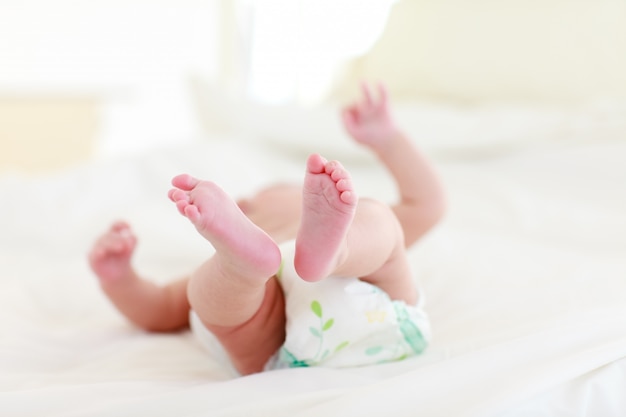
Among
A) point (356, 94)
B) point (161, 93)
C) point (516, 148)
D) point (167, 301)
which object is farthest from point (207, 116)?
point (161, 93)

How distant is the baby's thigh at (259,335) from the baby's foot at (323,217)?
0.35 feet

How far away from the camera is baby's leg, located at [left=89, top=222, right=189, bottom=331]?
0.84m

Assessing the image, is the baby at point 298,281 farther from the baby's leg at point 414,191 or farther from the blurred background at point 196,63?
the blurred background at point 196,63

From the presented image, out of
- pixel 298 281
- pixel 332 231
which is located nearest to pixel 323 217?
pixel 332 231

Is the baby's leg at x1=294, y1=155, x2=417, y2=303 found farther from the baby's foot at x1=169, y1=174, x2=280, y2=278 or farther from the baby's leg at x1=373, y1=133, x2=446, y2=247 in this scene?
the baby's leg at x1=373, y1=133, x2=446, y2=247

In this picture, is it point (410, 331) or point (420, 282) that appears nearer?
point (410, 331)

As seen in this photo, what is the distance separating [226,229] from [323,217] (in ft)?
0.26

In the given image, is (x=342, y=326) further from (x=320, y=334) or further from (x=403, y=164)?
(x=403, y=164)

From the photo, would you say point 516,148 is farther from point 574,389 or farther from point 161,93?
point 161,93

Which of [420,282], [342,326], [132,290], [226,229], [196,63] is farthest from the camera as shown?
[196,63]

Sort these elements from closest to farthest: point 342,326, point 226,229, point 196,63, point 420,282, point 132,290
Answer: point 226,229, point 342,326, point 132,290, point 420,282, point 196,63

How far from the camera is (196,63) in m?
3.72

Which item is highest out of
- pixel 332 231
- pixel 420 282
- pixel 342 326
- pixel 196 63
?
pixel 332 231

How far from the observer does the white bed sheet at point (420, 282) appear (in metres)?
0.53
